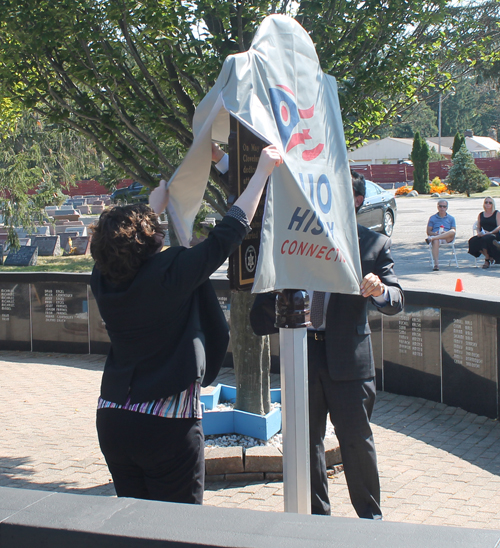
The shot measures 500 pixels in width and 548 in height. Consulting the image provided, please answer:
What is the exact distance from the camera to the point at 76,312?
9188 millimetres

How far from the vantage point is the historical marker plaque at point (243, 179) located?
8.22ft

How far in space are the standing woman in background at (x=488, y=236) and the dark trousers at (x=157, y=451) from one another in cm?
1250

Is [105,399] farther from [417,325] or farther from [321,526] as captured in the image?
[417,325]

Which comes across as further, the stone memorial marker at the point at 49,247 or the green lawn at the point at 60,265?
the stone memorial marker at the point at 49,247

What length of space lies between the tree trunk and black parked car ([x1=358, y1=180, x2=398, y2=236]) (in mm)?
11820

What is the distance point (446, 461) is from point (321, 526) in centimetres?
352

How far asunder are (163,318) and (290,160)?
2.60ft

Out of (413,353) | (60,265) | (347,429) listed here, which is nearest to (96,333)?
(413,353)

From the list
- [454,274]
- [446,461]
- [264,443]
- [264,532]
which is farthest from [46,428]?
[454,274]

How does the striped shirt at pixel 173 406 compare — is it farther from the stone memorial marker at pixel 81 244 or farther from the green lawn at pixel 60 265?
the stone memorial marker at pixel 81 244

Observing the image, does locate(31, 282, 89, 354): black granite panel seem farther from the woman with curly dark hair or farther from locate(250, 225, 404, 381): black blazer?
the woman with curly dark hair

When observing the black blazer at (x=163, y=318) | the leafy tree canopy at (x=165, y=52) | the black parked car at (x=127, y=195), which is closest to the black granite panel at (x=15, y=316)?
the black parked car at (x=127, y=195)

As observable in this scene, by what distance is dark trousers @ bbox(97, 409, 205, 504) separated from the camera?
254cm

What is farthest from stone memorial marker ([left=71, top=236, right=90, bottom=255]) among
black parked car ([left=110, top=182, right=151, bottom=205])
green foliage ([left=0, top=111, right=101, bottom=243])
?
black parked car ([left=110, top=182, right=151, bottom=205])
